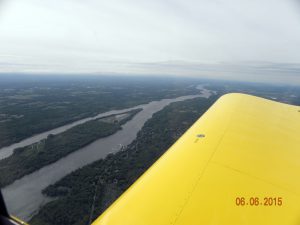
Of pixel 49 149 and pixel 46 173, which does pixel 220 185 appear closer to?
pixel 46 173

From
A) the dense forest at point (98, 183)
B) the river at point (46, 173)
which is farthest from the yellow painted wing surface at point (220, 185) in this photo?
the river at point (46, 173)

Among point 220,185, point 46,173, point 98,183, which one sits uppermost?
point 220,185

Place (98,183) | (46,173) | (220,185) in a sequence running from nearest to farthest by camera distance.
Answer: (220,185) → (98,183) → (46,173)

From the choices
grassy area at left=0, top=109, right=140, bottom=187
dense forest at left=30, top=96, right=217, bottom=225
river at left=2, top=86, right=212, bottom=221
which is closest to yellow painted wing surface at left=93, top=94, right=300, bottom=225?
dense forest at left=30, top=96, right=217, bottom=225

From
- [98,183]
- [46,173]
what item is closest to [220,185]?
[98,183]

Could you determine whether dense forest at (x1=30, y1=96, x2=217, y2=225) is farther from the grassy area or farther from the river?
the grassy area

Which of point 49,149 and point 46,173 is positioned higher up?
point 46,173

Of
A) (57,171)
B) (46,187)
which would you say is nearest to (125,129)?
(57,171)
